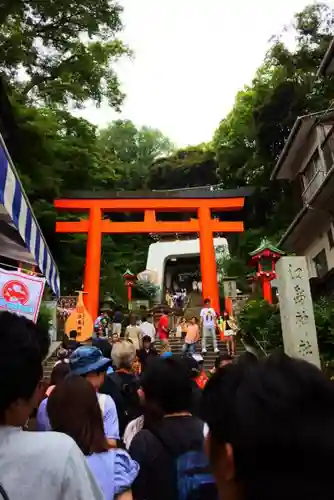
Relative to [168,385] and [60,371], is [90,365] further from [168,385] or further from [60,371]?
[168,385]

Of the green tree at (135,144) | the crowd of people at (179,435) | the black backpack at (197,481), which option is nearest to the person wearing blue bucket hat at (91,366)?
the crowd of people at (179,435)

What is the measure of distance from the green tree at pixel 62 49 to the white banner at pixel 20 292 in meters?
16.4

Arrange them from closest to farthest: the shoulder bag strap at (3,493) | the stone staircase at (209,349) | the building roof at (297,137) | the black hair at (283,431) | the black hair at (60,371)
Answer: the black hair at (283,431) → the shoulder bag strap at (3,493) → the black hair at (60,371) → the stone staircase at (209,349) → the building roof at (297,137)

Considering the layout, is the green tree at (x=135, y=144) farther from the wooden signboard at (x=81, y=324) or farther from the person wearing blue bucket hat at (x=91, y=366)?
the person wearing blue bucket hat at (x=91, y=366)

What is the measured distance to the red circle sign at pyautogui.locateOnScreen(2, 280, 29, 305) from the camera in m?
5.28

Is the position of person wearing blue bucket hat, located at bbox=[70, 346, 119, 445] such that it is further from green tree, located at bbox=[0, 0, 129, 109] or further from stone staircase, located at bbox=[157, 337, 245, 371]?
green tree, located at bbox=[0, 0, 129, 109]

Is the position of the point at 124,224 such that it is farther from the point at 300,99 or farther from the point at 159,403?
the point at 159,403

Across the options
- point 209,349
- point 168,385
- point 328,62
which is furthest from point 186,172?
point 168,385

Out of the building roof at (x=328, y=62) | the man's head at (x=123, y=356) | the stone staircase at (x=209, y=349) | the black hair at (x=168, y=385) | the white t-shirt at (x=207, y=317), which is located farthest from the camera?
the white t-shirt at (x=207, y=317)

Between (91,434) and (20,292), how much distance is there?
3.65 meters

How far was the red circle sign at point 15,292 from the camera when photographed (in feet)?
17.3

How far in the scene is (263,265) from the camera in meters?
18.8

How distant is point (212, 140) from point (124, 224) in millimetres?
22015

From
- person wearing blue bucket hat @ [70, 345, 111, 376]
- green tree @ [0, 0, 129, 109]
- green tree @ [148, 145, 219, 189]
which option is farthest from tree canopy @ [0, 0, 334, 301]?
person wearing blue bucket hat @ [70, 345, 111, 376]
